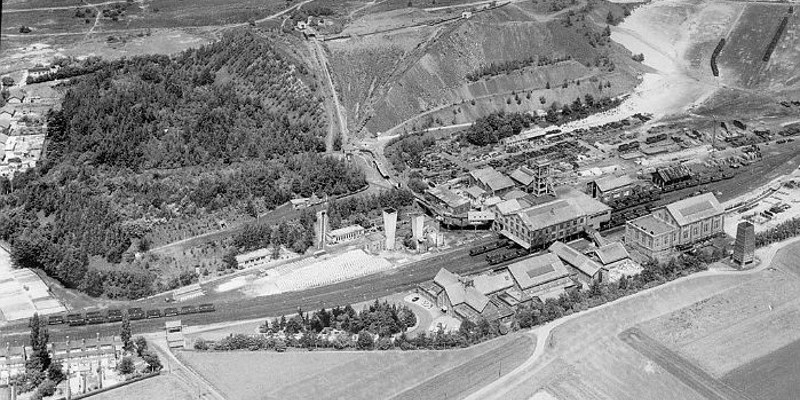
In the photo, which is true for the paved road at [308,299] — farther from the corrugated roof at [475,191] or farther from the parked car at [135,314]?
the corrugated roof at [475,191]

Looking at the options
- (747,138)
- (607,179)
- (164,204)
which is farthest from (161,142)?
(747,138)

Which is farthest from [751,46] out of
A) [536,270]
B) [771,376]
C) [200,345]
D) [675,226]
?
[200,345]

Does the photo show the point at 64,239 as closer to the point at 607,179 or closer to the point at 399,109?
the point at 399,109

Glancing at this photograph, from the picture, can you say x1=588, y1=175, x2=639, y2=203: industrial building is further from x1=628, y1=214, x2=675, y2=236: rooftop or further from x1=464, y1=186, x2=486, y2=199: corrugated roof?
x1=464, y1=186, x2=486, y2=199: corrugated roof

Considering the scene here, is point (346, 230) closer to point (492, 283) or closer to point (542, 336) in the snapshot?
point (492, 283)

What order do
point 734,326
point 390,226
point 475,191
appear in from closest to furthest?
point 734,326 < point 390,226 < point 475,191

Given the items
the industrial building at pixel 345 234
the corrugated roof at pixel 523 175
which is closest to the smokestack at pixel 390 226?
the industrial building at pixel 345 234
